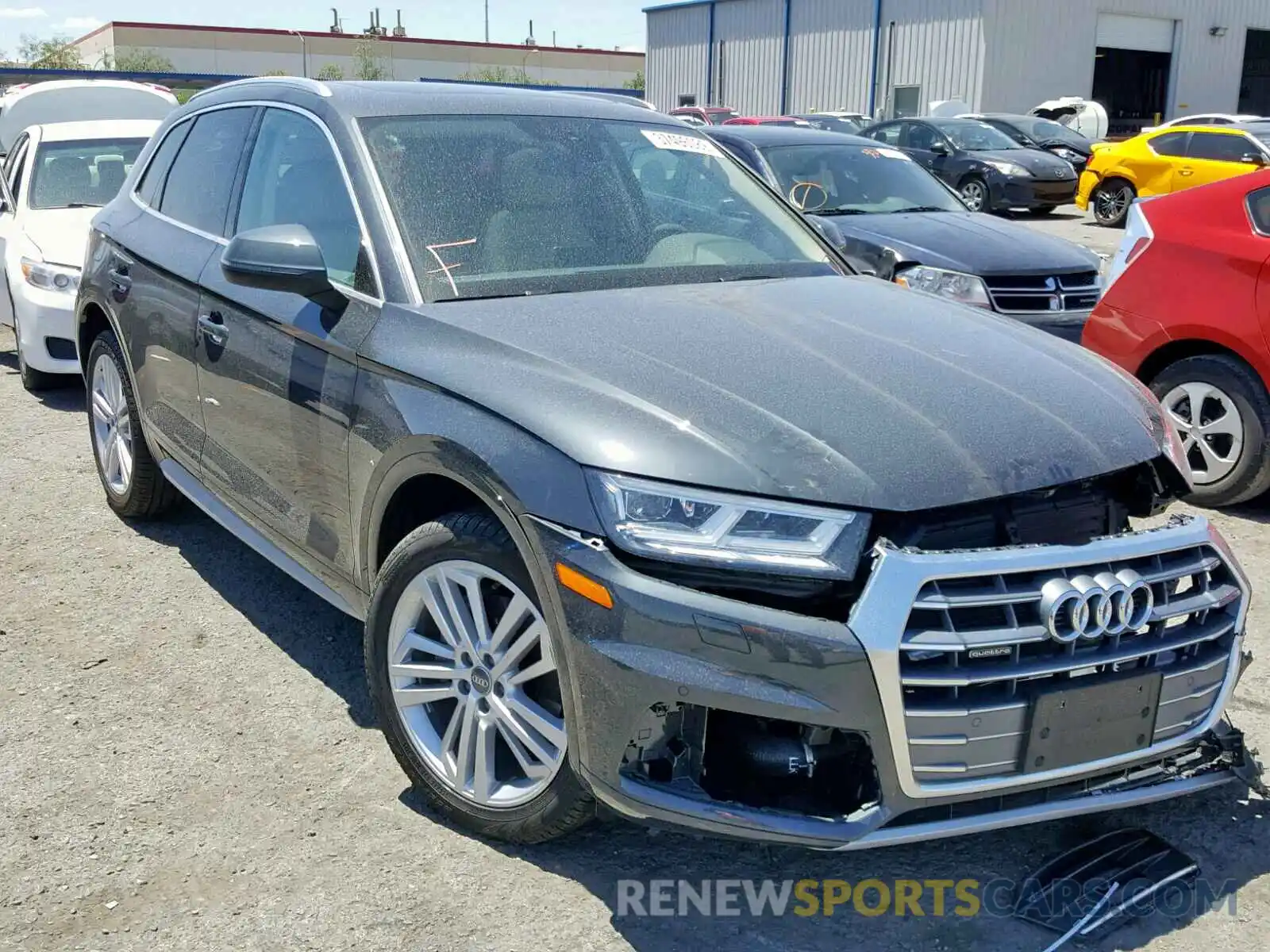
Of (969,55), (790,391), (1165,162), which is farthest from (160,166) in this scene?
(969,55)

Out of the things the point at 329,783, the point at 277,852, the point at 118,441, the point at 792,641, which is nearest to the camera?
the point at 792,641

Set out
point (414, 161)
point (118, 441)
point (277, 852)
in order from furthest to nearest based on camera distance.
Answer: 1. point (118, 441)
2. point (414, 161)
3. point (277, 852)

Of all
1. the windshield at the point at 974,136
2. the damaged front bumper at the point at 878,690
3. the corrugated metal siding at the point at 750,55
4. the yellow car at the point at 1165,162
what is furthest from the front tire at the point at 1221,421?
the corrugated metal siding at the point at 750,55

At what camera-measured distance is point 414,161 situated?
11.9 feet

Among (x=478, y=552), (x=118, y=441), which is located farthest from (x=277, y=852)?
(x=118, y=441)

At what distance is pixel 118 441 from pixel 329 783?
2572 mm

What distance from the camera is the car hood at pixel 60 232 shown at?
7.77 m

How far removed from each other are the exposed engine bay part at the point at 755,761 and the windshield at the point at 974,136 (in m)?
19.8

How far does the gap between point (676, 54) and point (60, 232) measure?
38125 millimetres

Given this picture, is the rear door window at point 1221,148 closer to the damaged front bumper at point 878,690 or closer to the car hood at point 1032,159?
the car hood at point 1032,159

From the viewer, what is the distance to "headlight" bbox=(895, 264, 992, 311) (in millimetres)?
7230

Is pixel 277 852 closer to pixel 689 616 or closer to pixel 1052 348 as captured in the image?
pixel 689 616

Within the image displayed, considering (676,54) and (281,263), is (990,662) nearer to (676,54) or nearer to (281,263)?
(281,263)

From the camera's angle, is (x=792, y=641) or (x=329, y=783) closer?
(x=792, y=641)
